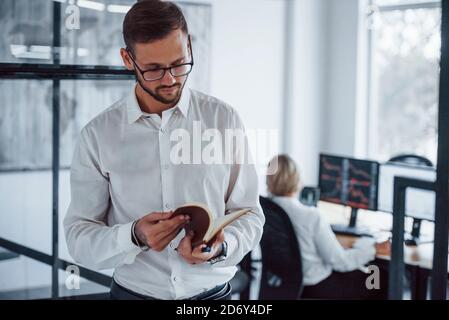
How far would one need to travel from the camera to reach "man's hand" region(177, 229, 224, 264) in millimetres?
1371

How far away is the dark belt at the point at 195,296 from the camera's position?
1529 millimetres

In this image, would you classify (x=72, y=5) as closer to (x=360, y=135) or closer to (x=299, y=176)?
(x=299, y=176)

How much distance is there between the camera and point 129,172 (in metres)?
1.46

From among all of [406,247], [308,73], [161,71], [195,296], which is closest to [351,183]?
[406,247]

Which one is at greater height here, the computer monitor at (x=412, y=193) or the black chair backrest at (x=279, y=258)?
the computer monitor at (x=412, y=193)

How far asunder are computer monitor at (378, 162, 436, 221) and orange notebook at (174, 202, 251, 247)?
1605 millimetres

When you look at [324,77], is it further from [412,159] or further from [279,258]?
[412,159]

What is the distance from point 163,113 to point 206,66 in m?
0.24

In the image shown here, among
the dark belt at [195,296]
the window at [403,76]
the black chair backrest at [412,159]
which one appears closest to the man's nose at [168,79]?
the dark belt at [195,296]

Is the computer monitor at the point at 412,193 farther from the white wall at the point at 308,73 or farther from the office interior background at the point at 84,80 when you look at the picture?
the office interior background at the point at 84,80

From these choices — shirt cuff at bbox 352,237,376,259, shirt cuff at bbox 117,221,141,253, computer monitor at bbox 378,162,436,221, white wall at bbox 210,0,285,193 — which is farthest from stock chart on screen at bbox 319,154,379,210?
shirt cuff at bbox 117,221,141,253

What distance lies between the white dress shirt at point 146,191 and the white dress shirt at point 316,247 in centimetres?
112

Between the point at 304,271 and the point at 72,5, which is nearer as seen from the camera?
the point at 72,5
